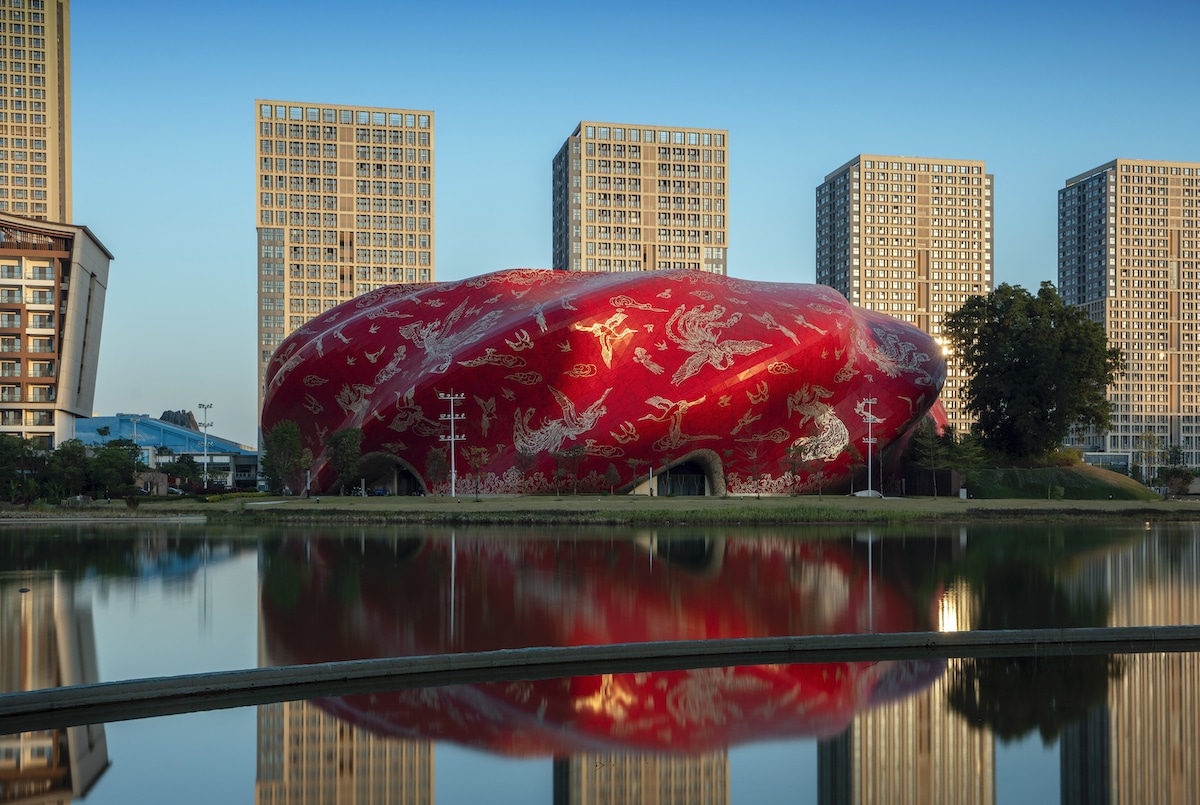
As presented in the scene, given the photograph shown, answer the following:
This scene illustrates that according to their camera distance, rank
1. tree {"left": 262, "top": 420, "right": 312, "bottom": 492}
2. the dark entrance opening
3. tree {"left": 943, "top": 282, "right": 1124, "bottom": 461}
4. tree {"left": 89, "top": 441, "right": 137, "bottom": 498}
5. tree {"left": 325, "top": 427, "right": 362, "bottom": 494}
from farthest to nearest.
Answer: tree {"left": 943, "top": 282, "right": 1124, "bottom": 461} < the dark entrance opening < tree {"left": 262, "top": 420, "right": 312, "bottom": 492} < tree {"left": 89, "top": 441, "right": 137, "bottom": 498} < tree {"left": 325, "top": 427, "right": 362, "bottom": 494}

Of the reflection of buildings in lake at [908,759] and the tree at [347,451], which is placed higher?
the tree at [347,451]

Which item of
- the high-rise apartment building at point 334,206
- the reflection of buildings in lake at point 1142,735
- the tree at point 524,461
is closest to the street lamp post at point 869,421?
the tree at point 524,461

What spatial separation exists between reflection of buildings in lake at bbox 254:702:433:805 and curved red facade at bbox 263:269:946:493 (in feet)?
144

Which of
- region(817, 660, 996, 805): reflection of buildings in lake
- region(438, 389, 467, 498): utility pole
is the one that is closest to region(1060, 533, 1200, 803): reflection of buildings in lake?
region(817, 660, 996, 805): reflection of buildings in lake

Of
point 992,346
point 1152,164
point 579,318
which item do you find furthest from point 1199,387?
point 579,318

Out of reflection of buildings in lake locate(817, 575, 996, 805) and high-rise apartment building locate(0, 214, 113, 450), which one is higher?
high-rise apartment building locate(0, 214, 113, 450)

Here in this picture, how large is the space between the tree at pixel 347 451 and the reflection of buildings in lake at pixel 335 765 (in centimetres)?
4391

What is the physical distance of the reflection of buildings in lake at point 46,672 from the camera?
9992 millimetres

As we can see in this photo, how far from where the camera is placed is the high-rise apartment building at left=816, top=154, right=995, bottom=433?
17362 cm

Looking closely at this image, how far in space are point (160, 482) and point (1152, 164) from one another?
142 meters

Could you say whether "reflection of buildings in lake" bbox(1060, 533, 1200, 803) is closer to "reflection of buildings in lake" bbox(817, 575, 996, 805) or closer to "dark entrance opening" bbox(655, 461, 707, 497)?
"reflection of buildings in lake" bbox(817, 575, 996, 805)

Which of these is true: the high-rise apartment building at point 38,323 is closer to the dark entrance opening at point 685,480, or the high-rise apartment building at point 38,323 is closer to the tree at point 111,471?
the tree at point 111,471

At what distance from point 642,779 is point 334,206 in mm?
130822

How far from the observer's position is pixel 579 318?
56.0 meters
